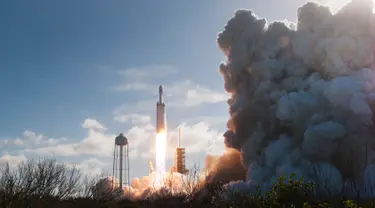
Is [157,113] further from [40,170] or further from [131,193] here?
[40,170]

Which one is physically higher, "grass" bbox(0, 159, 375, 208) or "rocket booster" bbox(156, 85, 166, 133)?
"rocket booster" bbox(156, 85, 166, 133)

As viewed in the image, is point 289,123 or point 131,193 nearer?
point 289,123

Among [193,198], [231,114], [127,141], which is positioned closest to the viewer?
[193,198]

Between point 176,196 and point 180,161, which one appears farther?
point 180,161

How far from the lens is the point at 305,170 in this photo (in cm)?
5672

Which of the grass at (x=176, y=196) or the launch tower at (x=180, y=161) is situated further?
the launch tower at (x=180, y=161)

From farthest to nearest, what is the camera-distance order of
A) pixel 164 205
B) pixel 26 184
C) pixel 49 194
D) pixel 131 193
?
pixel 131 193, pixel 164 205, pixel 49 194, pixel 26 184

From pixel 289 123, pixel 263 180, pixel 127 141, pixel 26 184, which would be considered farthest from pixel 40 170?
pixel 127 141

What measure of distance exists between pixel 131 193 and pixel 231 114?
906 inches

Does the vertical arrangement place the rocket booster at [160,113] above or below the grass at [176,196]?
above

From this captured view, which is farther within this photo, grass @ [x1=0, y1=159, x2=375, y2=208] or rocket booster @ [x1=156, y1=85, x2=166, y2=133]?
rocket booster @ [x1=156, y1=85, x2=166, y2=133]

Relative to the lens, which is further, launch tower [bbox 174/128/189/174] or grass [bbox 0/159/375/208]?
launch tower [bbox 174/128/189/174]

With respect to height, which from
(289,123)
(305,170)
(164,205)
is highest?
(289,123)

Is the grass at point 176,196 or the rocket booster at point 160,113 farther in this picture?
the rocket booster at point 160,113
